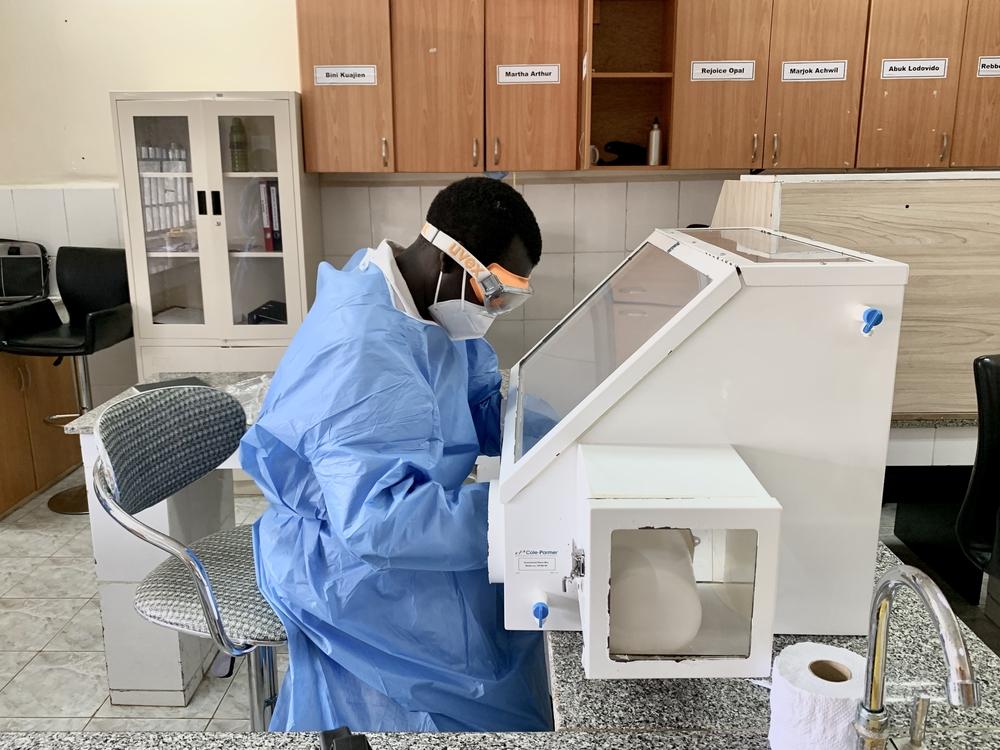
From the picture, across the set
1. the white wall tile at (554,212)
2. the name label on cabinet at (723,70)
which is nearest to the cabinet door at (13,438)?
the white wall tile at (554,212)

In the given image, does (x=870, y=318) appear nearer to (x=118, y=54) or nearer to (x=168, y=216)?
(x=168, y=216)

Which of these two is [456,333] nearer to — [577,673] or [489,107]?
[577,673]

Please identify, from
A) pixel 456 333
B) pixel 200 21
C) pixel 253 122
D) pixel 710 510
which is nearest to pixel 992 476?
pixel 456 333

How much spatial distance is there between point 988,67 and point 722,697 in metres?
3.16

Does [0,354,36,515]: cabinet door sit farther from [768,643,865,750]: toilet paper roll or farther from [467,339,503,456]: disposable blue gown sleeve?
[768,643,865,750]: toilet paper roll

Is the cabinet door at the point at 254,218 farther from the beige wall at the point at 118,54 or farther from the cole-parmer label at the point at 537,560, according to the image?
the cole-parmer label at the point at 537,560

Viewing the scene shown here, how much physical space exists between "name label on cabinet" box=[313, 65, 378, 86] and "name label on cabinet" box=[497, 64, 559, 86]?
51 cm

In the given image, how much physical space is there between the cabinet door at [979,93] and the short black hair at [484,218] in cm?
255

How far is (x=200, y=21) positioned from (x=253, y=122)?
0.76 metres

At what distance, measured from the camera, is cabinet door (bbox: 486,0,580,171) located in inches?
124

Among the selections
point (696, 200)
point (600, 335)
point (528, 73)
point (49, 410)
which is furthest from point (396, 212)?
point (600, 335)

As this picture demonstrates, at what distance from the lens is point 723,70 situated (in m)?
3.15

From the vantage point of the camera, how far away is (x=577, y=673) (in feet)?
3.40

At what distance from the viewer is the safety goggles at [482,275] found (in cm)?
147
